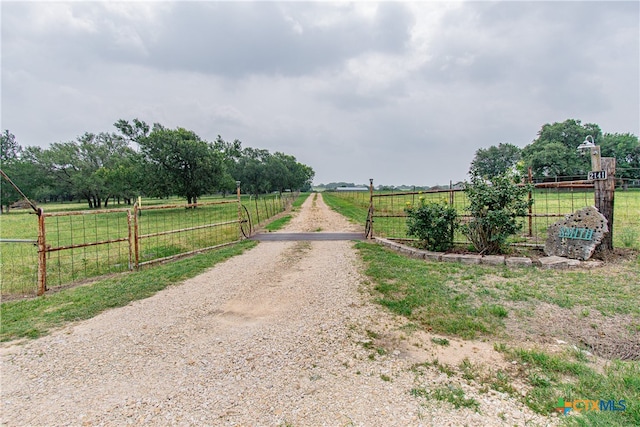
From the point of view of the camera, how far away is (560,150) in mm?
44750

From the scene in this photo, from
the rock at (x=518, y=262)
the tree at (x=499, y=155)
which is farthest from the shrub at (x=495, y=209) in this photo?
the tree at (x=499, y=155)

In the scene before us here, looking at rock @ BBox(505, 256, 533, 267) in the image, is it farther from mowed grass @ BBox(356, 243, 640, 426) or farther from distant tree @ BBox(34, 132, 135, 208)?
distant tree @ BBox(34, 132, 135, 208)

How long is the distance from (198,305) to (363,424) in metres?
3.29

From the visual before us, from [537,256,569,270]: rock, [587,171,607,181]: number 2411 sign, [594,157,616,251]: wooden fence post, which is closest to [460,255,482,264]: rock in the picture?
[537,256,569,270]: rock

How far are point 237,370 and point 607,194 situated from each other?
8.10 m

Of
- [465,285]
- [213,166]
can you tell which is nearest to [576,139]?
[213,166]

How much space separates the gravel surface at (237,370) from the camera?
2.20 m

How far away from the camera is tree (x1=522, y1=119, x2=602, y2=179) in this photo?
44.0 m

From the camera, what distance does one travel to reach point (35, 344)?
3396 mm

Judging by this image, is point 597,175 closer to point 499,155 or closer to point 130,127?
point 130,127

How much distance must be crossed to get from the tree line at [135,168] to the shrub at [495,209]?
83.6 ft

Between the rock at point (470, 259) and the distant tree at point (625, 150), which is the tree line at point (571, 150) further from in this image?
the rock at point (470, 259)

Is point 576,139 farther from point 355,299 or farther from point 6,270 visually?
point 6,270

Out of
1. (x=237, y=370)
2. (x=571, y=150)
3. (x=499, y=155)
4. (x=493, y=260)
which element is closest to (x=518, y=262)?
(x=493, y=260)
